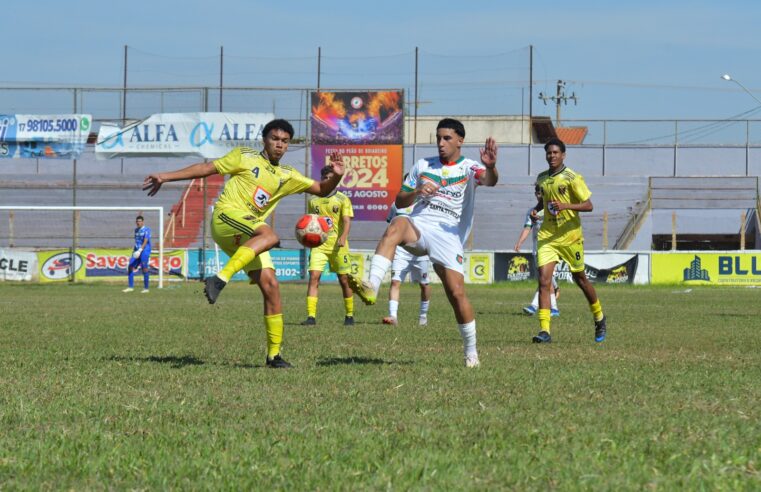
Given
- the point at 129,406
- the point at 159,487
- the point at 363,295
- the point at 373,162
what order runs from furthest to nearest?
1. the point at 373,162
2. the point at 363,295
3. the point at 129,406
4. the point at 159,487

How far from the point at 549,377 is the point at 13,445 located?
3959mm

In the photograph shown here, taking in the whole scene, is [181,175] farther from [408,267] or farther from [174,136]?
[174,136]

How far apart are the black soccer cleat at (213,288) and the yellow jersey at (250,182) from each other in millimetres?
788

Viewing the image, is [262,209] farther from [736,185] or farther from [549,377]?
[736,185]

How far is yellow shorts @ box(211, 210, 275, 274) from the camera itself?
29.3ft

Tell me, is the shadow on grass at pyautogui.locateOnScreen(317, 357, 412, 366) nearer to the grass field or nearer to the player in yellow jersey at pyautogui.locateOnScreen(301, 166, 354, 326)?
the grass field

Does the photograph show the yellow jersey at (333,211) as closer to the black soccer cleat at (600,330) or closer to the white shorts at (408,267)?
the white shorts at (408,267)

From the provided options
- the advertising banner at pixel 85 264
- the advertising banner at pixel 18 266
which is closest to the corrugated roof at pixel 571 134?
the advertising banner at pixel 85 264

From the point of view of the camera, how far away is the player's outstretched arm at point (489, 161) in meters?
8.18

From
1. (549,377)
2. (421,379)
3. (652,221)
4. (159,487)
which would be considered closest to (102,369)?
(421,379)

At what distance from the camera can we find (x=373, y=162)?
122ft

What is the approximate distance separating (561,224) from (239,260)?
5301 mm

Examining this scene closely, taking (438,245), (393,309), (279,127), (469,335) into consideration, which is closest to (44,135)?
(393,309)

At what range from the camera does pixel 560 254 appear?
12648mm
